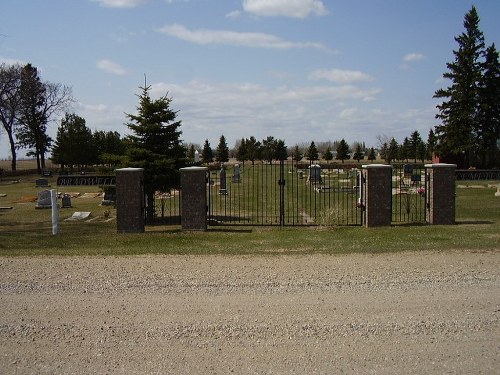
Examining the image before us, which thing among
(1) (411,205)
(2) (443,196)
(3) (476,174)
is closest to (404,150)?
(3) (476,174)

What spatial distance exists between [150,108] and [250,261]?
915 centimetres

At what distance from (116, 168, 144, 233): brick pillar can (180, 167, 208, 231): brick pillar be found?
1115 mm

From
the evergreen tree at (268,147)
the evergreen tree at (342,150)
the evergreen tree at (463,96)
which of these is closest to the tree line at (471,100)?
the evergreen tree at (463,96)

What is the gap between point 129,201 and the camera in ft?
45.4

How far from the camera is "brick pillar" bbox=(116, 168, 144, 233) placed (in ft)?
45.4

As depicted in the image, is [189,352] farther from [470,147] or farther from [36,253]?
[470,147]

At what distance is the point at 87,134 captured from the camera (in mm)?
64438

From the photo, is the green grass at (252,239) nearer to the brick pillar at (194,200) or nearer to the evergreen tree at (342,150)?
the brick pillar at (194,200)

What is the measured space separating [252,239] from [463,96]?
43.5m

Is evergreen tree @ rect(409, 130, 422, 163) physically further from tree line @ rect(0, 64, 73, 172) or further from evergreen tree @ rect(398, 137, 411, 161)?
tree line @ rect(0, 64, 73, 172)

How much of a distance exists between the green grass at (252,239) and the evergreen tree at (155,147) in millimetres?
1758

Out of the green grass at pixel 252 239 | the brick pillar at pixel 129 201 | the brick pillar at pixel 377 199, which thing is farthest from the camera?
the brick pillar at pixel 377 199

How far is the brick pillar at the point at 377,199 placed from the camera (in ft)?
47.1

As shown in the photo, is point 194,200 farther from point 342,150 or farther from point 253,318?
point 342,150
